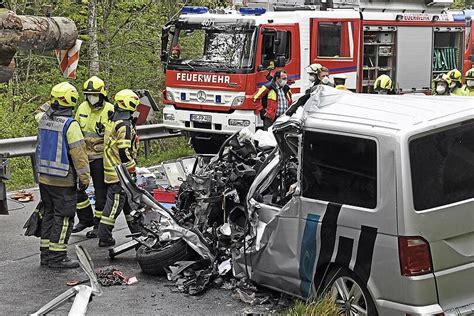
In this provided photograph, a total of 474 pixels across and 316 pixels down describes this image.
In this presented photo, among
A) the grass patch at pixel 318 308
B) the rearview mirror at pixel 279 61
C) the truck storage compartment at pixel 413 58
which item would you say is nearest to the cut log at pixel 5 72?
the grass patch at pixel 318 308

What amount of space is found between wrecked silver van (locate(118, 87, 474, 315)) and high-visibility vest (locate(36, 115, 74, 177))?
2.37 m

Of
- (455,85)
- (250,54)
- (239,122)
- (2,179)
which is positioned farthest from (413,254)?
(250,54)

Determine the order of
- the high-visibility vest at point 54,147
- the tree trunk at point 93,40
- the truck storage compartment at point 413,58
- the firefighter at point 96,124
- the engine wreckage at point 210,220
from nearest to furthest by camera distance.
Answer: the engine wreckage at point 210,220, the high-visibility vest at point 54,147, the firefighter at point 96,124, the truck storage compartment at point 413,58, the tree trunk at point 93,40

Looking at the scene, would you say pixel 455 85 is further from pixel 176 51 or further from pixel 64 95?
pixel 64 95

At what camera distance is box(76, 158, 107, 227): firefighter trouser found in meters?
9.20

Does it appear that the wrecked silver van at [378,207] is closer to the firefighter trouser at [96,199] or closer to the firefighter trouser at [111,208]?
the firefighter trouser at [111,208]

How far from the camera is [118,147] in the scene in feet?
28.6

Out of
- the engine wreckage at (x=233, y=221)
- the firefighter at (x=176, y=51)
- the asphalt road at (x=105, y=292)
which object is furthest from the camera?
the firefighter at (x=176, y=51)

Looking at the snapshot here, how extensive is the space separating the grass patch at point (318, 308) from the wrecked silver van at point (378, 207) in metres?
0.10

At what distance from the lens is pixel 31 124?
18109mm

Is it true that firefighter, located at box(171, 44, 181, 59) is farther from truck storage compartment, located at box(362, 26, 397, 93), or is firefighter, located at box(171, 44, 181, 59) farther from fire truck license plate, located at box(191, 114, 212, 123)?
truck storage compartment, located at box(362, 26, 397, 93)

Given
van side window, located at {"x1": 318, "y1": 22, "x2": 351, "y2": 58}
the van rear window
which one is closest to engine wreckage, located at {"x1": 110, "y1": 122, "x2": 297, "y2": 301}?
the van rear window

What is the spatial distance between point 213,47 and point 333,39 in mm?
2521

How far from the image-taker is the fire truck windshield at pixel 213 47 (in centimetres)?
1440
